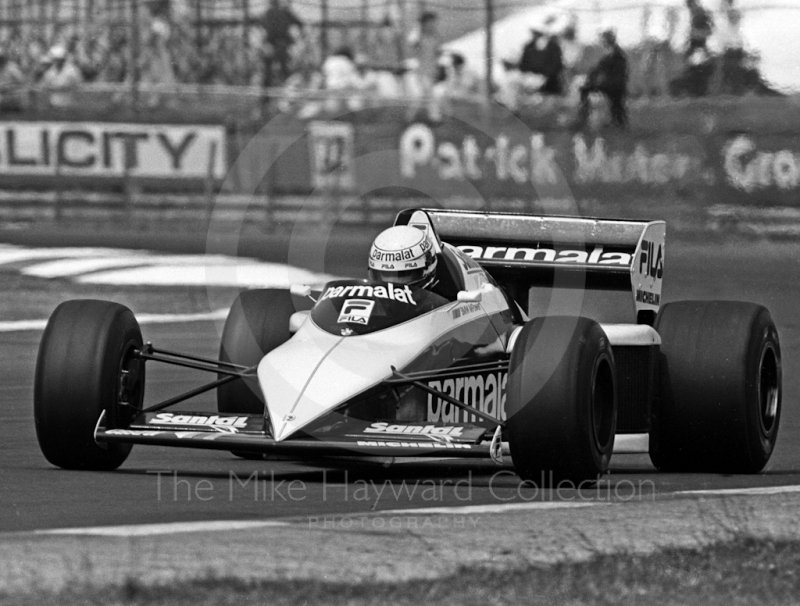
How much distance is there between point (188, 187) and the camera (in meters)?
20.1

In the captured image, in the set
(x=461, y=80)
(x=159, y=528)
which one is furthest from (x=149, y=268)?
(x=159, y=528)

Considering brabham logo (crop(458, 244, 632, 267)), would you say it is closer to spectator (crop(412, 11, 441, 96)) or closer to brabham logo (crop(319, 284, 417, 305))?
brabham logo (crop(319, 284, 417, 305))

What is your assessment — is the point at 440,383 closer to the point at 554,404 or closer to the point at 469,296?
the point at 469,296

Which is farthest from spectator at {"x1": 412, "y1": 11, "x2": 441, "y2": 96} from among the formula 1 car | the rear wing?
the formula 1 car

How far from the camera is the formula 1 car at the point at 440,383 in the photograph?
22.2 ft

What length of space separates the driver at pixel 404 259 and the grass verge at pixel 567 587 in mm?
2988

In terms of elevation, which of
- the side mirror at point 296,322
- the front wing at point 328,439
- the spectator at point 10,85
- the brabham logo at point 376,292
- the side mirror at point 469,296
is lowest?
the front wing at point 328,439

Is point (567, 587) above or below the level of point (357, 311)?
below

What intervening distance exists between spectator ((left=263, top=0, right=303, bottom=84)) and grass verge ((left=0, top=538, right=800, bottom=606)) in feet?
53.7

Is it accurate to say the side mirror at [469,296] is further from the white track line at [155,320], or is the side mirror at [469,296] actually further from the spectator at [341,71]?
the spectator at [341,71]

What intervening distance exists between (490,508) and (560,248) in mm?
3236

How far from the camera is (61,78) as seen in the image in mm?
20672

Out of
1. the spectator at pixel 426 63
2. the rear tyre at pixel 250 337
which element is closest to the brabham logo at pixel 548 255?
the rear tyre at pixel 250 337

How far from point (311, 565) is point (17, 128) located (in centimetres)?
1587
